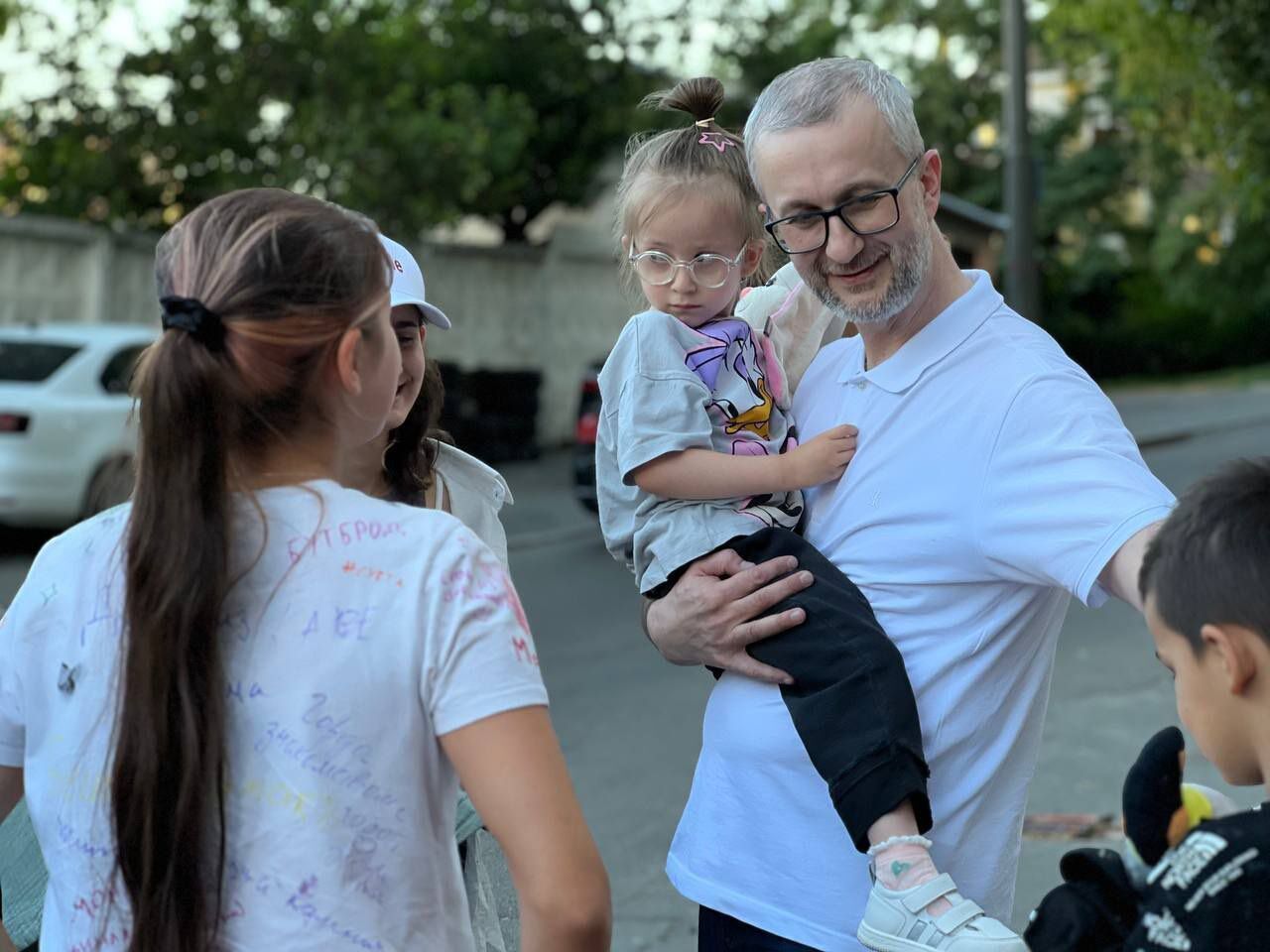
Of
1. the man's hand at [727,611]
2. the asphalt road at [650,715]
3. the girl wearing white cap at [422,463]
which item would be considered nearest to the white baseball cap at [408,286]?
the girl wearing white cap at [422,463]

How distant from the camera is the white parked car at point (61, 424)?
1084 centimetres

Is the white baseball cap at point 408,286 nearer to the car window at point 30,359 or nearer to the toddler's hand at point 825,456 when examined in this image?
the toddler's hand at point 825,456

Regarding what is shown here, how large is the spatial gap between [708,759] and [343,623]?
35.6 inches

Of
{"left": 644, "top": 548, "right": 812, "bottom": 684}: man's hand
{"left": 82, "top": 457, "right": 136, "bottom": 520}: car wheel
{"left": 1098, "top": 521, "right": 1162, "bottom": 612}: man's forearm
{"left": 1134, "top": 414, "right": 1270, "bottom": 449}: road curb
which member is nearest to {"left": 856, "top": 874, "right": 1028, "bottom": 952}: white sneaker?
{"left": 644, "top": 548, "right": 812, "bottom": 684}: man's hand

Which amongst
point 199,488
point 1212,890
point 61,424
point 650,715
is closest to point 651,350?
point 199,488

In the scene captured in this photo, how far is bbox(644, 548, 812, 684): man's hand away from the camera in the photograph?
228 cm

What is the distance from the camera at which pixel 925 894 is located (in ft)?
6.74

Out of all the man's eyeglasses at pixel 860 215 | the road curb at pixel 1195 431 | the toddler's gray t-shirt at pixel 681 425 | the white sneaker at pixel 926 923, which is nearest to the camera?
the white sneaker at pixel 926 923

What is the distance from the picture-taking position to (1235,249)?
118 ft

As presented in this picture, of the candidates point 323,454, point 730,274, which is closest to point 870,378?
point 730,274

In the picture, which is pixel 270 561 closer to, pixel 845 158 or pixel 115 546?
pixel 115 546

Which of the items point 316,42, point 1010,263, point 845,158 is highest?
point 845,158

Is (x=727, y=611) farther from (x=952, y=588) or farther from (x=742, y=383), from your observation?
(x=742, y=383)

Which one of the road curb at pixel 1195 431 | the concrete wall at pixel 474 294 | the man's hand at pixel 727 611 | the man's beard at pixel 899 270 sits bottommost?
the road curb at pixel 1195 431
